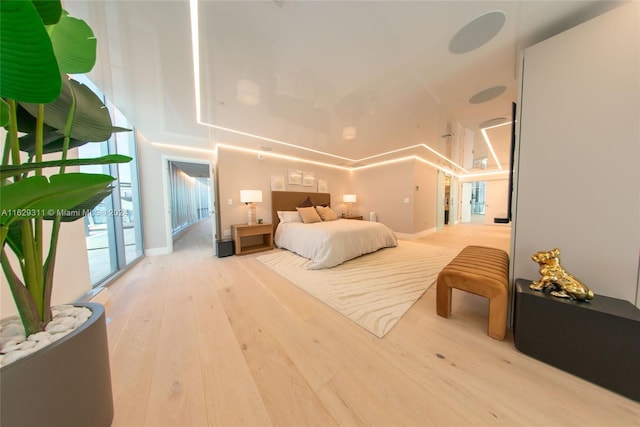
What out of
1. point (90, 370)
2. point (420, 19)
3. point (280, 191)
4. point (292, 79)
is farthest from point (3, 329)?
point (280, 191)

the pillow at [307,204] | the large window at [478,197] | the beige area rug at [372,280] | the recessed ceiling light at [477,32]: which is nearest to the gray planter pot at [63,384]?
the beige area rug at [372,280]

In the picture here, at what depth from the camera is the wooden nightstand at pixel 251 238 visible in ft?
12.1

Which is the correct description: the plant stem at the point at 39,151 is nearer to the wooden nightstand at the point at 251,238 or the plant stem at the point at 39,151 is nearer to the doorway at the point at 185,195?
the wooden nightstand at the point at 251,238

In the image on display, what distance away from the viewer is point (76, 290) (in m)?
1.70

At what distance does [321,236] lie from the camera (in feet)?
10.2

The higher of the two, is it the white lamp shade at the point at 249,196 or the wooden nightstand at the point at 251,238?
the white lamp shade at the point at 249,196

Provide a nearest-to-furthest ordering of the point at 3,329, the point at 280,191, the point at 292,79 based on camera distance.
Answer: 1. the point at 3,329
2. the point at 292,79
3. the point at 280,191

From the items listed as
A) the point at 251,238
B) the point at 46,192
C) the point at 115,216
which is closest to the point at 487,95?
the point at 46,192

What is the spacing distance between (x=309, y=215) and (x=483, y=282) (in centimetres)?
328

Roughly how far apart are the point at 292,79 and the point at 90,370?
2.38 m

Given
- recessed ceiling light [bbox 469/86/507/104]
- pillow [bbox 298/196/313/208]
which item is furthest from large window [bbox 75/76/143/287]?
recessed ceiling light [bbox 469/86/507/104]

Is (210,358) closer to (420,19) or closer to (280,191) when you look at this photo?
(420,19)

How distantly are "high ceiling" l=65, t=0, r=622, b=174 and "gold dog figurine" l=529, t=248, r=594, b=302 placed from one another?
1.71 m

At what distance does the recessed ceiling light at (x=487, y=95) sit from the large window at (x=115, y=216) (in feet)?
14.6
